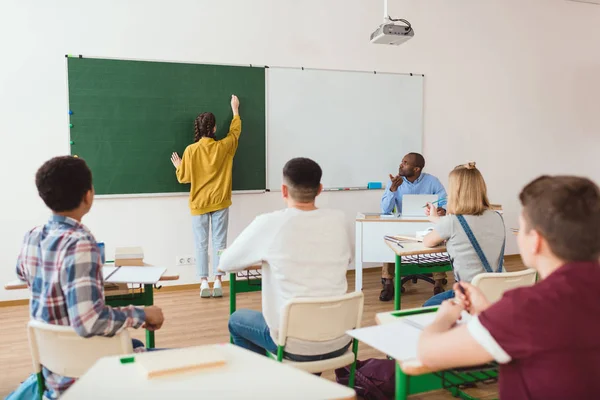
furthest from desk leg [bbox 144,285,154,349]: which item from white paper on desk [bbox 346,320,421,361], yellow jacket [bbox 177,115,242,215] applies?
yellow jacket [bbox 177,115,242,215]

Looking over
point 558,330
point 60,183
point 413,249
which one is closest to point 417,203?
point 413,249

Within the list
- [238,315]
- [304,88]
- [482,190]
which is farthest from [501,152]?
[238,315]

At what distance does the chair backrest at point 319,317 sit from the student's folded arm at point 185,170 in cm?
314

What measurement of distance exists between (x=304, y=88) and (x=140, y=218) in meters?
2.12

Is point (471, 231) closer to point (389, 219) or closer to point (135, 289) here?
point (389, 219)

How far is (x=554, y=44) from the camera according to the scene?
6.70 metres

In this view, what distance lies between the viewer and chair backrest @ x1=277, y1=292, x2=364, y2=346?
204cm

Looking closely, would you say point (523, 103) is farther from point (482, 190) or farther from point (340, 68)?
point (482, 190)

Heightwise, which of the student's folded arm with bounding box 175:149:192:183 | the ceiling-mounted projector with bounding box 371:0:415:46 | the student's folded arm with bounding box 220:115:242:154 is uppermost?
the ceiling-mounted projector with bounding box 371:0:415:46

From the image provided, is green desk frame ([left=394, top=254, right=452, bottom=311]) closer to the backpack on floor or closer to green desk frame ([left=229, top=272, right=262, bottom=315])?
the backpack on floor

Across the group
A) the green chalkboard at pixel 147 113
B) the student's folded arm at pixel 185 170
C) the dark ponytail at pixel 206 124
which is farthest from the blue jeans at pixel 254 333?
the green chalkboard at pixel 147 113

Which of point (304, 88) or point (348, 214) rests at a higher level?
point (304, 88)

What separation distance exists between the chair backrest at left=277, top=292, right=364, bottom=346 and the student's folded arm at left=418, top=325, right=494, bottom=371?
770mm

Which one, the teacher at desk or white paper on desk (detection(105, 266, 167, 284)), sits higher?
the teacher at desk
